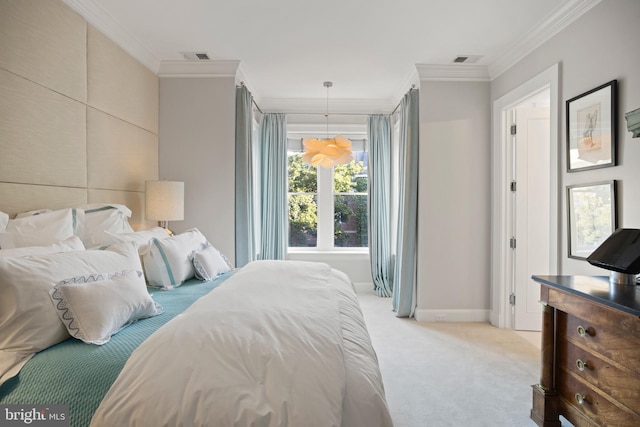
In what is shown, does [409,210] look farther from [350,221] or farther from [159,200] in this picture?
[159,200]

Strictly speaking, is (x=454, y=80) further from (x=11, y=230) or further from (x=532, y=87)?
(x=11, y=230)

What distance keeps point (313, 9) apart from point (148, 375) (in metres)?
2.62

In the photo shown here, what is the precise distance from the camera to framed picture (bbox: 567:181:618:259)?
2246 mm

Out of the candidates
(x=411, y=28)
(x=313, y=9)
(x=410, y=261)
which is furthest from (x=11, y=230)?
(x=410, y=261)

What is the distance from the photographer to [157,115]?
12.2 feet

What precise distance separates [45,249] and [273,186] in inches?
134

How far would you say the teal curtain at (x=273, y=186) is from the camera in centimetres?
494

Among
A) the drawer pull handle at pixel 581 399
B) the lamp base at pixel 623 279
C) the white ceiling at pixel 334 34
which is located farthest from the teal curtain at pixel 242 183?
the lamp base at pixel 623 279

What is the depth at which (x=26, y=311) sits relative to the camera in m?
1.32

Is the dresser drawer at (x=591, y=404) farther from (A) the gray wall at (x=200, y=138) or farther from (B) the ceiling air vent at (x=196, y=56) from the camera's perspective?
(B) the ceiling air vent at (x=196, y=56)

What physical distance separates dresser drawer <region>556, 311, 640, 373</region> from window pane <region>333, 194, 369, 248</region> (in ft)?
11.7

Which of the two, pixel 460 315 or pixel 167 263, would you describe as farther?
pixel 460 315

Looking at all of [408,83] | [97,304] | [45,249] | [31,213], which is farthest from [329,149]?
[97,304]

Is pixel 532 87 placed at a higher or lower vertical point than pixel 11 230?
higher
